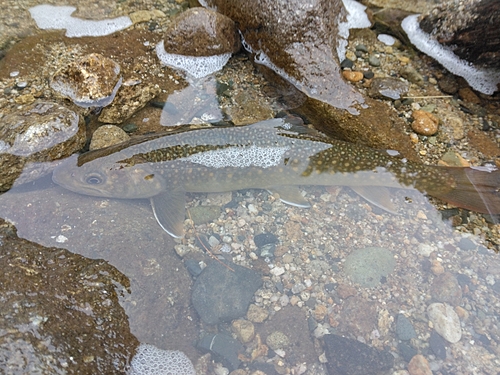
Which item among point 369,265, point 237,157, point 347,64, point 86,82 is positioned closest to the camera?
point 369,265

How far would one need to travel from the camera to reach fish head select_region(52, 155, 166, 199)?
187 inches

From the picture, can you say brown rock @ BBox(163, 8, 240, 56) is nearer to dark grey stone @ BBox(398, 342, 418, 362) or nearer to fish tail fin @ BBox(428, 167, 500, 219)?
fish tail fin @ BBox(428, 167, 500, 219)

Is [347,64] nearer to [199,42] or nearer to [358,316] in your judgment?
[199,42]

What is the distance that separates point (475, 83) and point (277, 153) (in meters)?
3.83

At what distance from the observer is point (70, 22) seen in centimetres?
680

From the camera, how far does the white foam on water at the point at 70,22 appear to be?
21.9 ft

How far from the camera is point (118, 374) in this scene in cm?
333

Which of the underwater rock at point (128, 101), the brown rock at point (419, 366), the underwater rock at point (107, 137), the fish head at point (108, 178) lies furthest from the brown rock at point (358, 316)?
the underwater rock at point (128, 101)

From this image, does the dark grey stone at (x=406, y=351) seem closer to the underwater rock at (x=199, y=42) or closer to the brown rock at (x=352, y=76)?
the brown rock at (x=352, y=76)

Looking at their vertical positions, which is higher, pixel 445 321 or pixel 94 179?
pixel 445 321

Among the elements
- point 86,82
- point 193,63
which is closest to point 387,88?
point 193,63

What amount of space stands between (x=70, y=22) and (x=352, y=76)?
16.4ft

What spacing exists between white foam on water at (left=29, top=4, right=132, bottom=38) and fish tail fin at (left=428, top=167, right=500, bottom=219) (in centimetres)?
590

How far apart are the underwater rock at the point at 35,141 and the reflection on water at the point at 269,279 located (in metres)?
0.14
